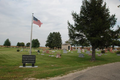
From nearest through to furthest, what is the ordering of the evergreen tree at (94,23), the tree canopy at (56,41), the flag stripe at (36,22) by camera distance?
1. the flag stripe at (36,22)
2. the evergreen tree at (94,23)
3. the tree canopy at (56,41)

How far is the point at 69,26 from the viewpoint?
55.0 feet

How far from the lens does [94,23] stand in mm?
13922

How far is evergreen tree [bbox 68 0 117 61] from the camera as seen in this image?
46.4ft

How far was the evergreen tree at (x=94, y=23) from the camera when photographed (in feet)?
46.4

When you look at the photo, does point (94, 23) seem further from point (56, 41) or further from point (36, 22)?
point (56, 41)

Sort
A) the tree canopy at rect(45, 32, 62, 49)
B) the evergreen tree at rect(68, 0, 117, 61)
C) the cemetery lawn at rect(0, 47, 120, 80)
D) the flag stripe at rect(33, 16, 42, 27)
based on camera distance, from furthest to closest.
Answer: the tree canopy at rect(45, 32, 62, 49) < the evergreen tree at rect(68, 0, 117, 61) < the flag stripe at rect(33, 16, 42, 27) < the cemetery lawn at rect(0, 47, 120, 80)

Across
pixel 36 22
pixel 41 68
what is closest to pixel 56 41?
pixel 36 22

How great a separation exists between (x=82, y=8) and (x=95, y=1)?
225 centimetres

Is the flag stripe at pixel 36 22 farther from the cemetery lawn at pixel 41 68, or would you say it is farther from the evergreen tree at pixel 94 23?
the evergreen tree at pixel 94 23

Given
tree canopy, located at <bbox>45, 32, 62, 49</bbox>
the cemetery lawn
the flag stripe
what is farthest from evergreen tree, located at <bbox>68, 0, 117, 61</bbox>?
tree canopy, located at <bbox>45, 32, 62, 49</bbox>

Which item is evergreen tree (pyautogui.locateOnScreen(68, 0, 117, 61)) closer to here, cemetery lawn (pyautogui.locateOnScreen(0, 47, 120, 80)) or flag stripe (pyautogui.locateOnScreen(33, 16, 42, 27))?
cemetery lawn (pyautogui.locateOnScreen(0, 47, 120, 80))

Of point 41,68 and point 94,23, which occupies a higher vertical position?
point 94,23

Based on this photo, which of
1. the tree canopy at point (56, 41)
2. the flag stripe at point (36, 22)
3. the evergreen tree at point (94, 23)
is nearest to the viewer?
the flag stripe at point (36, 22)

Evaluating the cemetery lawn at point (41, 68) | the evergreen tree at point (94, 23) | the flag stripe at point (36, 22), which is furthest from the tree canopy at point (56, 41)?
the flag stripe at point (36, 22)
